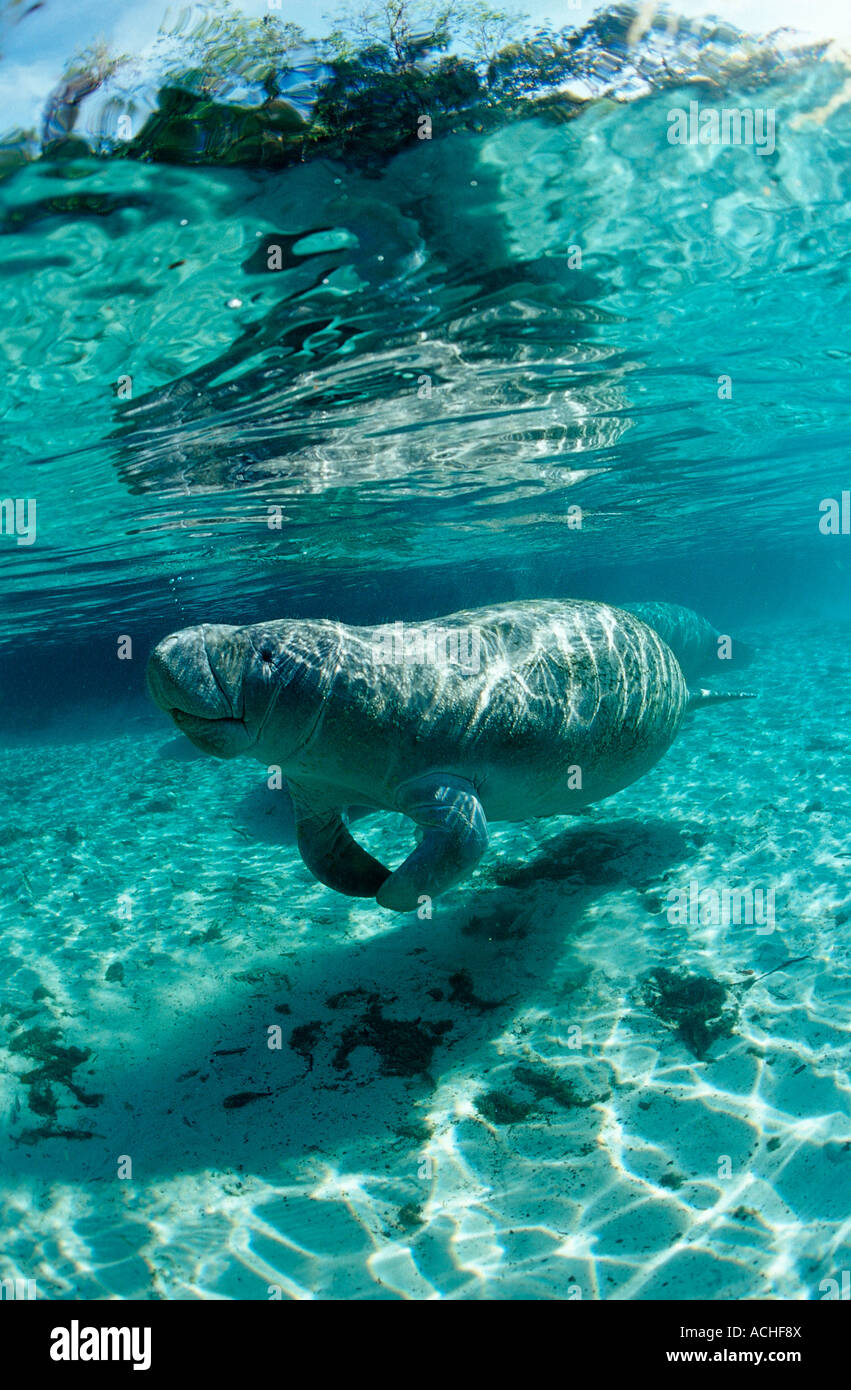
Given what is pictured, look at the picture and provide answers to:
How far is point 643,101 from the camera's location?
5.52 m

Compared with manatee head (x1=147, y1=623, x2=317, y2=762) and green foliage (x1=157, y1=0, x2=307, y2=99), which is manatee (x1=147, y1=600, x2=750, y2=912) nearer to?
manatee head (x1=147, y1=623, x2=317, y2=762)

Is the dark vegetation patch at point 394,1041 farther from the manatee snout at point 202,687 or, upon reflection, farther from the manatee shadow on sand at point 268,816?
the manatee shadow on sand at point 268,816

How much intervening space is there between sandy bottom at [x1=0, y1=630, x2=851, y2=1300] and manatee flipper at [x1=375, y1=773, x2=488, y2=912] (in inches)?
46.8

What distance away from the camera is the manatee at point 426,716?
3.59m

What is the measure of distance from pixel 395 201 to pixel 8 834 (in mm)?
9170

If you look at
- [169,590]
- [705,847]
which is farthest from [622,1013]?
[169,590]

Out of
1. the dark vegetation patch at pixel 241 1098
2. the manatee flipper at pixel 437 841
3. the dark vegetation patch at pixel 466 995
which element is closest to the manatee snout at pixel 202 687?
the manatee flipper at pixel 437 841

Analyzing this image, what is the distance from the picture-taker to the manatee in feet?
11.8

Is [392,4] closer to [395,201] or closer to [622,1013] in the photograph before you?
[395,201]

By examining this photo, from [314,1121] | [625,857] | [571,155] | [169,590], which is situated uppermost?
[571,155]

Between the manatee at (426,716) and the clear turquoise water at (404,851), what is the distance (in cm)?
121

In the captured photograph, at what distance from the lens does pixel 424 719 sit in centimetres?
410

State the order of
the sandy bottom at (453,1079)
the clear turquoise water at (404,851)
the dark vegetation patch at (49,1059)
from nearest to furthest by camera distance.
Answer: the sandy bottom at (453,1079) < the clear turquoise water at (404,851) < the dark vegetation patch at (49,1059)

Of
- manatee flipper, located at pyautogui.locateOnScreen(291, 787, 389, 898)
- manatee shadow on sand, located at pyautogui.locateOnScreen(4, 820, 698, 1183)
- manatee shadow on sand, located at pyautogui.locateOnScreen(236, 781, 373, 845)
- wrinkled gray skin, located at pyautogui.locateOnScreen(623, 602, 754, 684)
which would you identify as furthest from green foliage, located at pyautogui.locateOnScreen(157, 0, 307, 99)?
wrinkled gray skin, located at pyautogui.locateOnScreen(623, 602, 754, 684)
